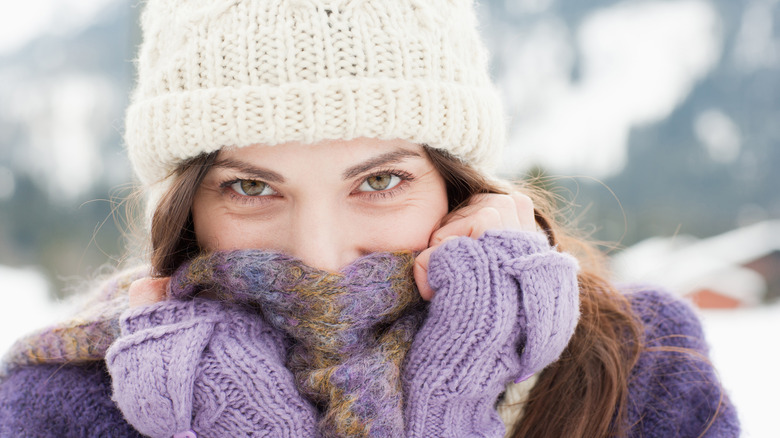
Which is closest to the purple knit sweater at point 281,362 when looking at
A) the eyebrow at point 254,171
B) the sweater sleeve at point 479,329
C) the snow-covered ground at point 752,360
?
the sweater sleeve at point 479,329

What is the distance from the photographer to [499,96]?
162cm

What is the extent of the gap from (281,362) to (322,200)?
0.39 meters

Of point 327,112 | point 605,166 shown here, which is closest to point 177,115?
point 327,112

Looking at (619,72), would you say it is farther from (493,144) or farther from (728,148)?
(493,144)

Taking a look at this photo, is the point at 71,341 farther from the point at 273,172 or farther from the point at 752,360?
the point at 752,360

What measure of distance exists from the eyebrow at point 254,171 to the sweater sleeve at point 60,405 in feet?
2.22

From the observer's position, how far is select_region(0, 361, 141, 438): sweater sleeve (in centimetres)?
137

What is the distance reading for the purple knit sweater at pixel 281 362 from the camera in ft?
3.92

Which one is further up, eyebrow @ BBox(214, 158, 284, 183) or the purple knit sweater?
eyebrow @ BBox(214, 158, 284, 183)

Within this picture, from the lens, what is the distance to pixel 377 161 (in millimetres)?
1310

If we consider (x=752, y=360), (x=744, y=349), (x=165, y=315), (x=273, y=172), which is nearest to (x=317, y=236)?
(x=273, y=172)

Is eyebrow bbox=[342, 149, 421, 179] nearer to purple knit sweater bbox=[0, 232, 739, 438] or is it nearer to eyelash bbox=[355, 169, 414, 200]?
eyelash bbox=[355, 169, 414, 200]

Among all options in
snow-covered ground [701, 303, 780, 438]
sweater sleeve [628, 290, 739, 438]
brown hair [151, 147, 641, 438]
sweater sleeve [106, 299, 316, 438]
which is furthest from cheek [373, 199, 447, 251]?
snow-covered ground [701, 303, 780, 438]

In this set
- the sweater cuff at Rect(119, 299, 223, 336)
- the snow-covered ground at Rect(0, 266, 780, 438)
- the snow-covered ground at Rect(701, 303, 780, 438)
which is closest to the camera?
the sweater cuff at Rect(119, 299, 223, 336)
